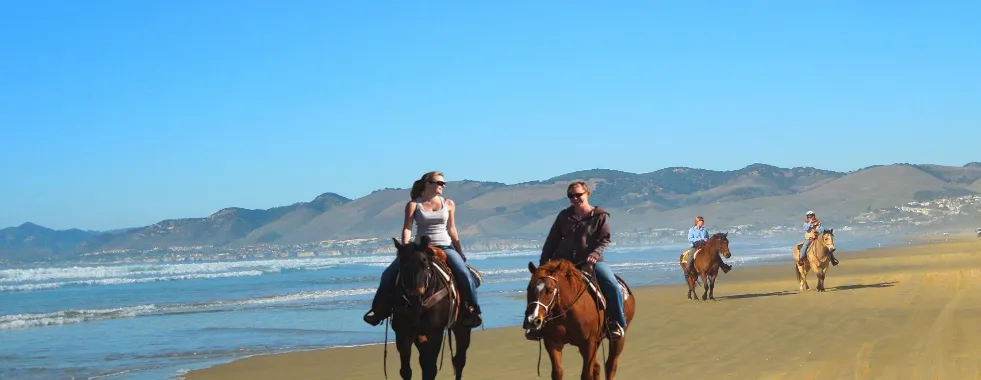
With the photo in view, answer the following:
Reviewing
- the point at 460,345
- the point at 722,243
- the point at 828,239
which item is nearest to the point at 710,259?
the point at 722,243

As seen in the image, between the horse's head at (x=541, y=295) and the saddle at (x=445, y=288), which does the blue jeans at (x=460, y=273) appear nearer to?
the saddle at (x=445, y=288)

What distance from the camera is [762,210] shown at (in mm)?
191000

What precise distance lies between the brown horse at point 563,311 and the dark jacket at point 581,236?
0.27 metres

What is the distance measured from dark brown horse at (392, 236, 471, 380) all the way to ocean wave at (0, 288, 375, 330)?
53.7 feet

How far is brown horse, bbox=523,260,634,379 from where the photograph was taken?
28.2 feet

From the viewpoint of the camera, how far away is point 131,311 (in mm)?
27047

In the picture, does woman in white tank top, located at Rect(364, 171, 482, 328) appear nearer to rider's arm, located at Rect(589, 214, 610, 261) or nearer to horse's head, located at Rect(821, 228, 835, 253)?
rider's arm, located at Rect(589, 214, 610, 261)

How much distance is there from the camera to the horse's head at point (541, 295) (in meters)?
8.51

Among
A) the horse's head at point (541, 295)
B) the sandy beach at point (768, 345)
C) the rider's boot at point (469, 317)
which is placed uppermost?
the horse's head at point (541, 295)

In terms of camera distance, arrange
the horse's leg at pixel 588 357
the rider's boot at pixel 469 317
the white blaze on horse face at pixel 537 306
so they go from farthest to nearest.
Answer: the rider's boot at pixel 469 317 → the horse's leg at pixel 588 357 → the white blaze on horse face at pixel 537 306

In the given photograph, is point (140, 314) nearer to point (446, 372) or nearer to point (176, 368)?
point (176, 368)

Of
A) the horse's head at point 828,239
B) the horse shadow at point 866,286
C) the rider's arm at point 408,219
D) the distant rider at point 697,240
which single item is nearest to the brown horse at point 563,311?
the rider's arm at point 408,219

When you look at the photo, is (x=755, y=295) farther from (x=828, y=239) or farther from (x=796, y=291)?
(x=828, y=239)

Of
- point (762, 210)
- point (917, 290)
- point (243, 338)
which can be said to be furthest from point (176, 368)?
point (762, 210)
